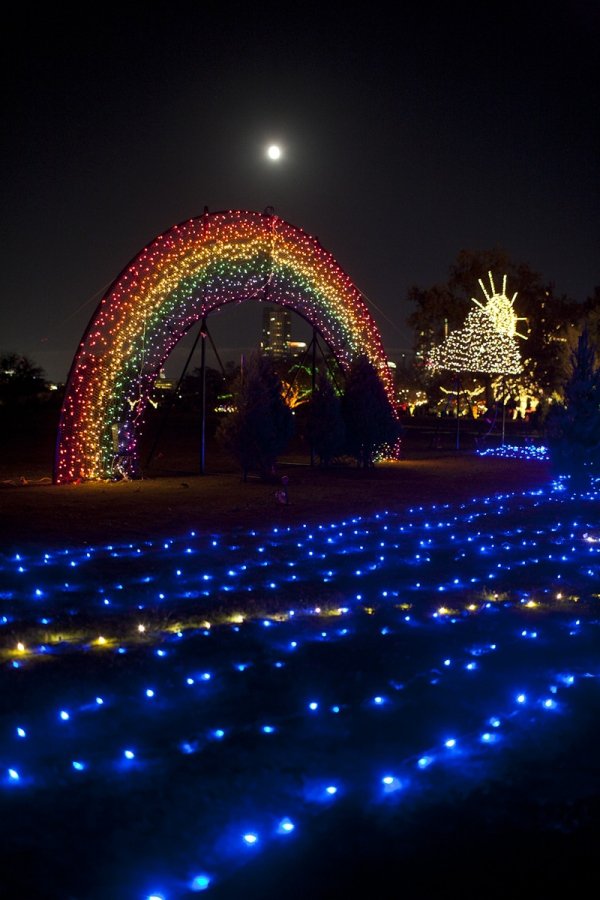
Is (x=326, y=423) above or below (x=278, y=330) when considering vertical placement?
below

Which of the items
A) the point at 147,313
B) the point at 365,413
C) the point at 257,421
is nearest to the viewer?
the point at 147,313

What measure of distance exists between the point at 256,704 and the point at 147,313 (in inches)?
475

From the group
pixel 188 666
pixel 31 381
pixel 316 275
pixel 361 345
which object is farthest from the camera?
pixel 31 381

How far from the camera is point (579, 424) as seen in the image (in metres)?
16.7

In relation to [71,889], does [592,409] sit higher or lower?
higher

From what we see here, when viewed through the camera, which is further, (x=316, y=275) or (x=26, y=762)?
(x=316, y=275)

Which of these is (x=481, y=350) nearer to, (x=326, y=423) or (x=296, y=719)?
(x=326, y=423)

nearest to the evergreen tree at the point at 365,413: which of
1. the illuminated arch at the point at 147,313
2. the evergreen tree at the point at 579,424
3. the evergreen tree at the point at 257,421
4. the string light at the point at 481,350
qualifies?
the evergreen tree at the point at 257,421

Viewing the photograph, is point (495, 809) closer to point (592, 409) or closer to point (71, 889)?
point (71, 889)

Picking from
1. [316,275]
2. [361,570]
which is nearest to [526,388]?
[316,275]

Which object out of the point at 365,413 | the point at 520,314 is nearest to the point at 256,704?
the point at 365,413

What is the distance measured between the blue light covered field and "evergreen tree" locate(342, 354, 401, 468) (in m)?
10.6

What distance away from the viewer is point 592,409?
1678 centimetres

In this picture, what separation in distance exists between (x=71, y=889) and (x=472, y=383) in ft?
155
